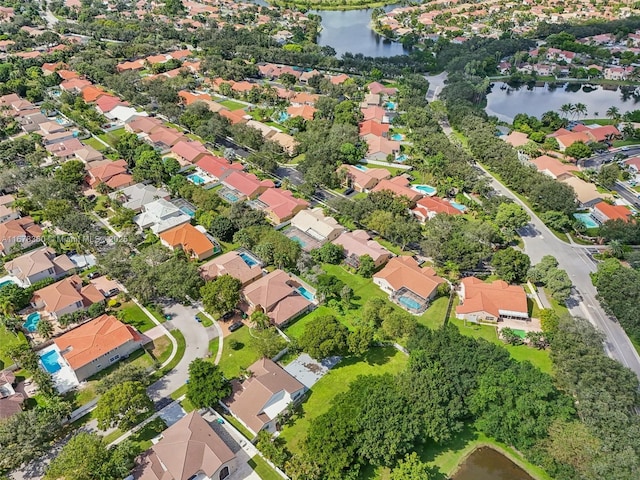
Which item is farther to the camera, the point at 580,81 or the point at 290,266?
the point at 580,81

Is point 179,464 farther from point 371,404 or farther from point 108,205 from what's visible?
point 108,205

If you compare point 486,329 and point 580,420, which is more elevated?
point 580,420

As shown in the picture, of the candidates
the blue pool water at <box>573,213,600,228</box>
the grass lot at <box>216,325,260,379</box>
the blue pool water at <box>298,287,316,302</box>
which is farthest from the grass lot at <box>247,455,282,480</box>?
the blue pool water at <box>573,213,600,228</box>

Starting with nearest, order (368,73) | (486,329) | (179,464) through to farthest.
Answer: (179,464) < (486,329) < (368,73)

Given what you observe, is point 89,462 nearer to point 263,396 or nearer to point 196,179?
point 263,396

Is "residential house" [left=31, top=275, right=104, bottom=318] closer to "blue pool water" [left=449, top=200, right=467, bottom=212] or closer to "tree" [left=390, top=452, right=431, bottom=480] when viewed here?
"tree" [left=390, top=452, right=431, bottom=480]

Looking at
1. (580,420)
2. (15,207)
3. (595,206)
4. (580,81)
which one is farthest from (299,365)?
(580,81)

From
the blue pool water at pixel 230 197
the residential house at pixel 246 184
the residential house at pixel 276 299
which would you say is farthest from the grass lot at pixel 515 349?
the blue pool water at pixel 230 197
